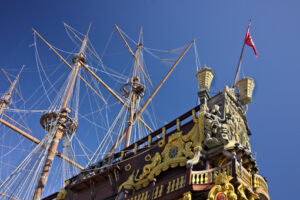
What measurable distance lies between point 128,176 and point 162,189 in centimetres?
385

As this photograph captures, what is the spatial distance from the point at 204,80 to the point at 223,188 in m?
7.27

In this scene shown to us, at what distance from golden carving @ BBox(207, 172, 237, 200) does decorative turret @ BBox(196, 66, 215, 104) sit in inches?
215

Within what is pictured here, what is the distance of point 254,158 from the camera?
15211 mm

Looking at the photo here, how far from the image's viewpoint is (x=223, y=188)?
12.5m

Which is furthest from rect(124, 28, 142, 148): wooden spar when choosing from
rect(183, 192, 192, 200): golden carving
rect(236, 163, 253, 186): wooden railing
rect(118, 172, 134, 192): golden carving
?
rect(183, 192, 192, 200): golden carving

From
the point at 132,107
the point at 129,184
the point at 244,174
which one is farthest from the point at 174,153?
the point at 132,107

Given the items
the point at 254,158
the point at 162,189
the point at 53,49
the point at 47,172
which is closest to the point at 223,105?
the point at 254,158

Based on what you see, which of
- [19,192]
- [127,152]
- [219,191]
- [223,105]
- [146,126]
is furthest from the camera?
[146,126]

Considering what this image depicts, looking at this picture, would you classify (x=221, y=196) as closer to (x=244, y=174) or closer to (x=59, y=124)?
(x=244, y=174)

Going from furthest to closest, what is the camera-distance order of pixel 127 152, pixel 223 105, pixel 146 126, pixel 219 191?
pixel 146 126 → pixel 127 152 → pixel 223 105 → pixel 219 191

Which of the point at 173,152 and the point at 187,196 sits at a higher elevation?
the point at 173,152

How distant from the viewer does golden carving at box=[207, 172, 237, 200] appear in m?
12.3

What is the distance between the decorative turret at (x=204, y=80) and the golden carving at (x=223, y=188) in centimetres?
546

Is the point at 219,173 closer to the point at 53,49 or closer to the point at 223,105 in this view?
the point at 223,105
